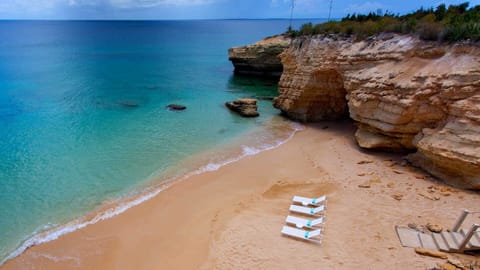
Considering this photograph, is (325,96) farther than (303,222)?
Yes

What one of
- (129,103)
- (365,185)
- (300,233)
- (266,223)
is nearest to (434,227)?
(365,185)

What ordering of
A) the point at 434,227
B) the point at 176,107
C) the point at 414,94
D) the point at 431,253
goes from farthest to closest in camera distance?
the point at 176,107
the point at 414,94
the point at 434,227
the point at 431,253

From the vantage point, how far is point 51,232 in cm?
1007

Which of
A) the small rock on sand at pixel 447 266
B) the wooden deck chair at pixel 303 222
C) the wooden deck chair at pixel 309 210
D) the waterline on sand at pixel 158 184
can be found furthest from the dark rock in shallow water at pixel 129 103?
the small rock on sand at pixel 447 266

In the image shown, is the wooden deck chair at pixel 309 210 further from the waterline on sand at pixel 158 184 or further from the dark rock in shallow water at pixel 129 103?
the dark rock in shallow water at pixel 129 103

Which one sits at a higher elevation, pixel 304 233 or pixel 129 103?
pixel 304 233

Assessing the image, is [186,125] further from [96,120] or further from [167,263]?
[167,263]

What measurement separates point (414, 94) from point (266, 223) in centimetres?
852

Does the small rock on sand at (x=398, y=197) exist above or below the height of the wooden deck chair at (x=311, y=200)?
above

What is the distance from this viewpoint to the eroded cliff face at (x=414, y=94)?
10.6m

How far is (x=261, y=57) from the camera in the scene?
1409 inches

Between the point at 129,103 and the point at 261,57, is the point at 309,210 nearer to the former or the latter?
the point at 129,103

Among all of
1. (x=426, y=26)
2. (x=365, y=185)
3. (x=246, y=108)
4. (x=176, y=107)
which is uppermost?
(x=426, y=26)

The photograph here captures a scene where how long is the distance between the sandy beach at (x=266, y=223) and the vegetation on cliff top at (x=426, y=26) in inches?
229
